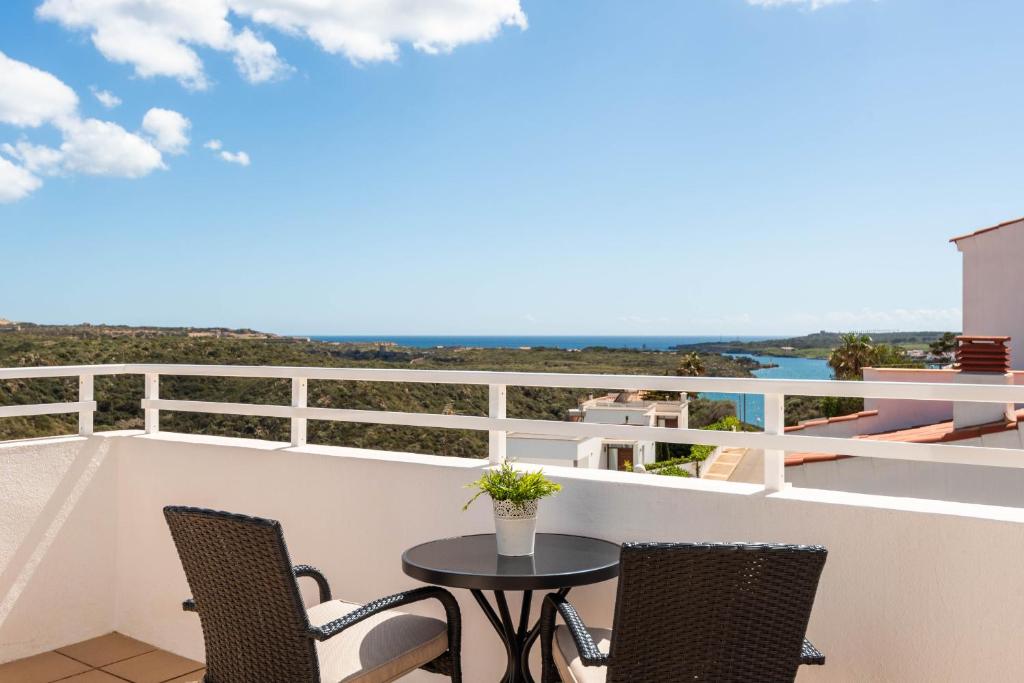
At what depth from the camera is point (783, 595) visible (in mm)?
1991

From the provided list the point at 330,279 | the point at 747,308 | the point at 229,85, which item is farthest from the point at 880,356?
the point at 747,308

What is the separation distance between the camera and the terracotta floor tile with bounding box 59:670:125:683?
3719mm

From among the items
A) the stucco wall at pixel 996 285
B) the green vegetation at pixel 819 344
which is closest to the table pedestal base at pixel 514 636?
the stucco wall at pixel 996 285

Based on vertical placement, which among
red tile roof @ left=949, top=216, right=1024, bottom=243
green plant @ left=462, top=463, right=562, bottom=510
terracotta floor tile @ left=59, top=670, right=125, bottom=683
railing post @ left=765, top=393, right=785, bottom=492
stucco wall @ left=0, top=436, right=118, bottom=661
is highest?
red tile roof @ left=949, top=216, right=1024, bottom=243

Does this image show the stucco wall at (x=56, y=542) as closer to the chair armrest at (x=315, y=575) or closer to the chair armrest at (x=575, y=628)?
the chair armrest at (x=315, y=575)

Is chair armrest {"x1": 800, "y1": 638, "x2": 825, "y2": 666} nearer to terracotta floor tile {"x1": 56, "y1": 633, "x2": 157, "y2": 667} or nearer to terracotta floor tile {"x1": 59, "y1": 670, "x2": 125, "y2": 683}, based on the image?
terracotta floor tile {"x1": 59, "y1": 670, "x2": 125, "y2": 683}

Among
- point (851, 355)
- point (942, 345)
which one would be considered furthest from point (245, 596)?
point (942, 345)

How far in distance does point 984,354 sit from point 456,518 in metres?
4.74

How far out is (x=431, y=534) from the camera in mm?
3301

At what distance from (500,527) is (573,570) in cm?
30

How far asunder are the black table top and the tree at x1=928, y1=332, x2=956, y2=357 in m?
29.7

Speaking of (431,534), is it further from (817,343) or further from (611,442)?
(817,343)

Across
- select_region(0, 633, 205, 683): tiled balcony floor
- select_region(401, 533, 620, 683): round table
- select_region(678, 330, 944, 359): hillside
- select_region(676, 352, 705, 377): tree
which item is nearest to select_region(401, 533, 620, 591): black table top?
select_region(401, 533, 620, 683): round table

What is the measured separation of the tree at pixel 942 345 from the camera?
2943cm
